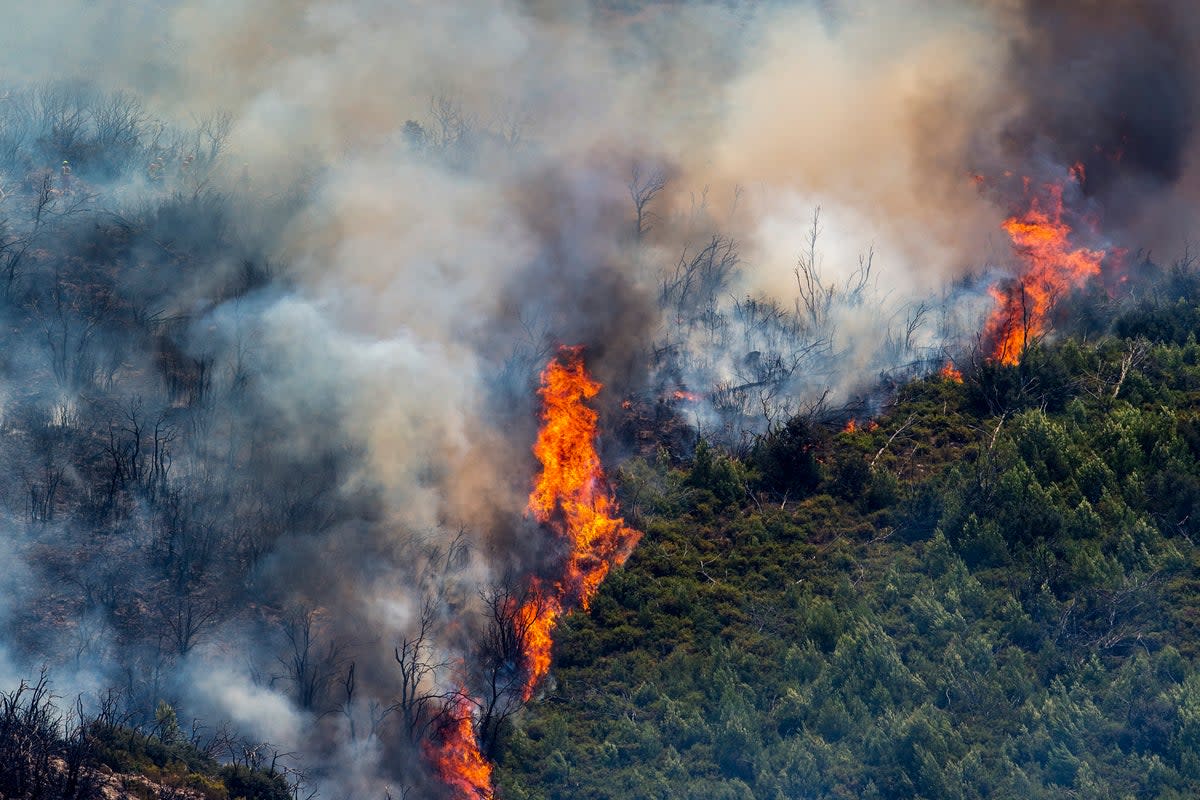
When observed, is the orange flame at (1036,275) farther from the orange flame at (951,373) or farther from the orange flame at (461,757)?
the orange flame at (461,757)

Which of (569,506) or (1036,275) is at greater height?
(1036,275)

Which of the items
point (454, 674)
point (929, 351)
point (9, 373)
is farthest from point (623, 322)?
point (9, 373)

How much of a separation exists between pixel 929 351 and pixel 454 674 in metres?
32.8

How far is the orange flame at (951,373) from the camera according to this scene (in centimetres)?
9169

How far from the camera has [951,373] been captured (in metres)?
92.2

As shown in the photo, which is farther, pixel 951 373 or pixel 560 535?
pixel 951 373

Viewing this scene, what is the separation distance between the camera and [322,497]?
265 feet

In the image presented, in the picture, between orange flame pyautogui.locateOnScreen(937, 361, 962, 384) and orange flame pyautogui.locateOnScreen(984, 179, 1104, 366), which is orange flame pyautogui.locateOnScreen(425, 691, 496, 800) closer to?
orange flame pyautogui.locateOnScreen(937, 361, 962, 384)

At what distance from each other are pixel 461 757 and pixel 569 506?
47.9 feet

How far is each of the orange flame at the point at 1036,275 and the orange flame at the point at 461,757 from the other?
3550 centimetres

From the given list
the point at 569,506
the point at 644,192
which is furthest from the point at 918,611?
the point at 644,192

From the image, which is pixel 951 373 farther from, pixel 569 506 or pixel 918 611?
pixel 569 506

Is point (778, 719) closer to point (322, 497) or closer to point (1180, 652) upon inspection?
point (1180, 652)

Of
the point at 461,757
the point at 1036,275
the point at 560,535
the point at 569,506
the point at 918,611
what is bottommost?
the point at 461,757
